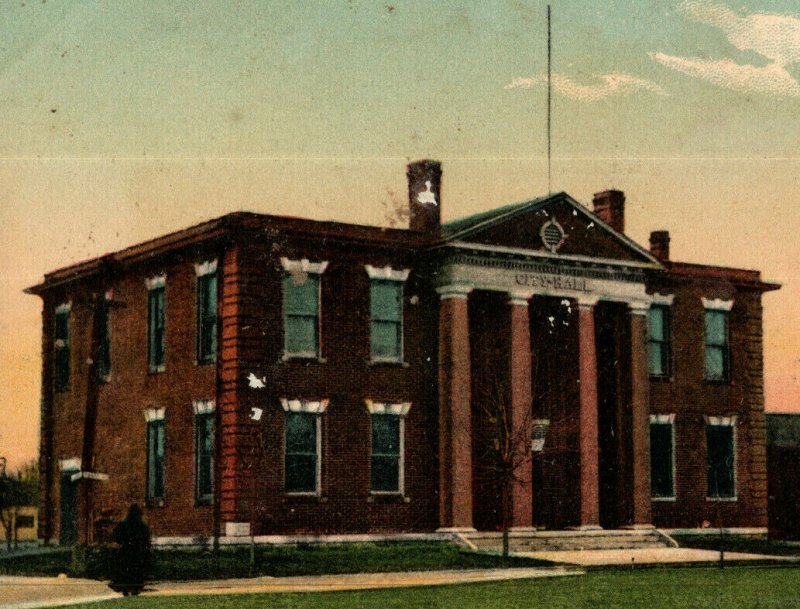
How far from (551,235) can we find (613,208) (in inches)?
179

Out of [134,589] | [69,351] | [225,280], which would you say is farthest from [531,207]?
[134,589]

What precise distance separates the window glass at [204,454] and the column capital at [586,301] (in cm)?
965

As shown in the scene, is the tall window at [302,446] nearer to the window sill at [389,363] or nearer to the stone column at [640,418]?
the window sill at [389,363]

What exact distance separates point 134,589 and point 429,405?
1291cm

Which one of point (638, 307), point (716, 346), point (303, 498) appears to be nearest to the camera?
point (303, 498)

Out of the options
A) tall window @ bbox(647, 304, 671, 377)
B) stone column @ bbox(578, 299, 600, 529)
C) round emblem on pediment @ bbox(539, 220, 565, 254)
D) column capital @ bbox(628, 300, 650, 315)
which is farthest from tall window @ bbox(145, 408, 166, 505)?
tall window @ bbox(647, 304, 671, 377)

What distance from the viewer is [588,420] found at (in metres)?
37.8

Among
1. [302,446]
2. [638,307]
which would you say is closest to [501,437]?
[302,446]

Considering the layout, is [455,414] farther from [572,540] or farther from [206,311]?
[206,311]

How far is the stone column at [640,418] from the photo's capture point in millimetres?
38906

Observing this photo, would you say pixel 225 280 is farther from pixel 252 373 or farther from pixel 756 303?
pixel 756 303

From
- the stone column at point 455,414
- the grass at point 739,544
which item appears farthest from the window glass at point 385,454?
the grass at point 739,544

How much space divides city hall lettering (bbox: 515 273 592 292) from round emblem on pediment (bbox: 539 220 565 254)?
2.29 feet

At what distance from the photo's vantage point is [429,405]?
120 ft
